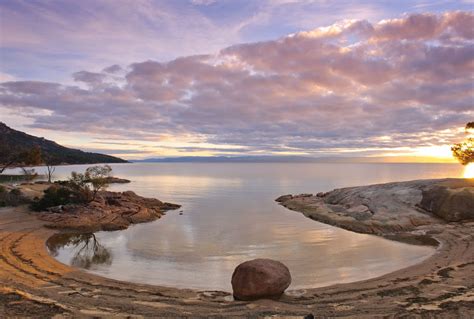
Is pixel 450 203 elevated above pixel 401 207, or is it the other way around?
pixel 450 203

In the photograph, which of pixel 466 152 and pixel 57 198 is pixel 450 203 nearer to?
pixel 466 152

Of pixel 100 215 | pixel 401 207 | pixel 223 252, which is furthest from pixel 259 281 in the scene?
pixel 401 207

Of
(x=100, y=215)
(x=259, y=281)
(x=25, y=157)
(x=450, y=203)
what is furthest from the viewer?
(x=25, y=157)

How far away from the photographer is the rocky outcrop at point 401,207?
40.5 meters

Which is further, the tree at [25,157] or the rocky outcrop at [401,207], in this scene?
the tree at [25,157]

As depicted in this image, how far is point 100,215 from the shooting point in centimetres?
4503

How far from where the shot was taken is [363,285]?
2111 cm

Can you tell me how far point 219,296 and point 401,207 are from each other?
107 feet

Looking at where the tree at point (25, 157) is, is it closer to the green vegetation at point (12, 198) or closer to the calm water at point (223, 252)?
the green vegetation at point (12, 198)

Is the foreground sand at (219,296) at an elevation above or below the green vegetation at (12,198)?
below

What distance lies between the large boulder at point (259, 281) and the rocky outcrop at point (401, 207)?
75.9 ft

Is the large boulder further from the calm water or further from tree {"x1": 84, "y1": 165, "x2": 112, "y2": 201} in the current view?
tree {"x1": 84, "y1": 165, "x2": 112, "y2": 201}

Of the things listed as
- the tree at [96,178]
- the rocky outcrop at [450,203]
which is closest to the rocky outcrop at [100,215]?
the tree at [96,178]

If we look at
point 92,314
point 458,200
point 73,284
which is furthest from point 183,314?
point 458,200
